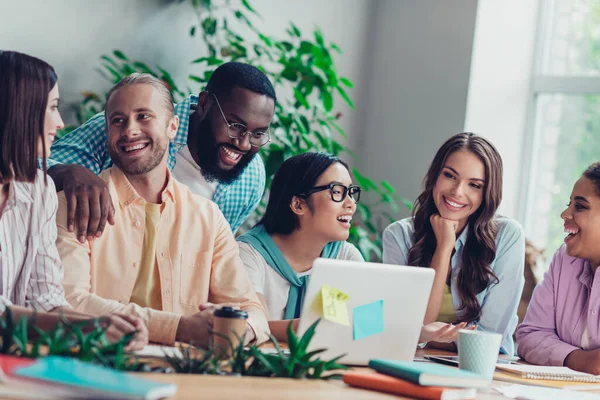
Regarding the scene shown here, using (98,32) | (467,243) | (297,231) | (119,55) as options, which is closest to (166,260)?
(297,231)

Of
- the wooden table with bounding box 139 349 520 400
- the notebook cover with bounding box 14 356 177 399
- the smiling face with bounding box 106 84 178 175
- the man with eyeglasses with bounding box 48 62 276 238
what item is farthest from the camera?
the man with eyeglasses with bounding box 48 62 276 238

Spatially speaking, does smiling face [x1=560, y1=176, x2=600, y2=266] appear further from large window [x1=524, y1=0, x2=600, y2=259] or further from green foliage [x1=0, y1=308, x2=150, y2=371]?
large window [x1=524, y1=0, x2=600, y2=259]

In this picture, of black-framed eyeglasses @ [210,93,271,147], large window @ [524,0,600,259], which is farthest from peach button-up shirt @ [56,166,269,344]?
large window @ [524,0,600,259]

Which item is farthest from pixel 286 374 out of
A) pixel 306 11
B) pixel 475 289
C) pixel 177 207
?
pixel 306 11

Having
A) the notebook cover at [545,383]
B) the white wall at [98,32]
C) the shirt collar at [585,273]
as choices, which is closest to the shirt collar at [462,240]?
the shirt collar at [585,273]

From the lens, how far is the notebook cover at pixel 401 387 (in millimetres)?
Result: 1564

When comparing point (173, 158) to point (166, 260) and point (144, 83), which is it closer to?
point (144, 83)

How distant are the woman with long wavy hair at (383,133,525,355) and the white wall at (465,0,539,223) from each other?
159 cm

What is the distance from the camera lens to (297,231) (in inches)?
109

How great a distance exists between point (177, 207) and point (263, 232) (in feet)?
1.53

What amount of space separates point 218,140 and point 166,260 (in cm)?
69

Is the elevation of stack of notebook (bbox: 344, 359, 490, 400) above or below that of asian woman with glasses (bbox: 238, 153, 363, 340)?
below

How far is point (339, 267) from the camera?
1.87 meters

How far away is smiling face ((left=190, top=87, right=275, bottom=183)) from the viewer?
9.29 feet
